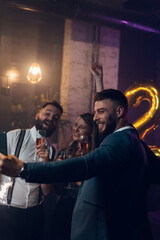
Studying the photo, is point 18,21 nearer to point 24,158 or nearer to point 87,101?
point 87,101

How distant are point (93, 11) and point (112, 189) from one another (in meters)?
3.82

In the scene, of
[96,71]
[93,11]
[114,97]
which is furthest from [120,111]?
[93,11]

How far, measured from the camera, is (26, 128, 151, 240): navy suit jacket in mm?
1312

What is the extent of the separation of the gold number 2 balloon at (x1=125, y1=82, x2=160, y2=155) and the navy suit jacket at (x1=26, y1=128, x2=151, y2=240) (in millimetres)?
2232

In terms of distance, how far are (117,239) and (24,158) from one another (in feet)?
5.19

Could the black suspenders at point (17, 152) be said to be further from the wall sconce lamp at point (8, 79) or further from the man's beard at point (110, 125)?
the wall sconce lamp at point (8, 79)

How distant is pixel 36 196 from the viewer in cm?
273

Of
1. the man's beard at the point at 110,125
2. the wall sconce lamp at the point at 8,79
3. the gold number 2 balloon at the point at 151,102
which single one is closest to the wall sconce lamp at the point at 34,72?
the wall sconce lamp at the point at 8,79

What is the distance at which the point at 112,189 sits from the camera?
146 centimetres

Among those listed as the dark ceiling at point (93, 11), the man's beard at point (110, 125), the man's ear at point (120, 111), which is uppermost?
the dark ceiling at point (93, 11)

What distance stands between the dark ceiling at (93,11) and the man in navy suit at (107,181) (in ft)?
11.2

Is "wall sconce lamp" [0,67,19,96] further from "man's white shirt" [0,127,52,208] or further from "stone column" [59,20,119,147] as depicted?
"man's white shirt" [0,127,52,208]

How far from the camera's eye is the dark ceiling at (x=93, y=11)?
433 cm

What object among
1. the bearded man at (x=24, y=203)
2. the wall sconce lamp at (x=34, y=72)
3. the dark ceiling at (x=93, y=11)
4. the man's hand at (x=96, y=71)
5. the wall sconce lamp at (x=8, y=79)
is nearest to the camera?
the bearded man at (x=24, y=203)
